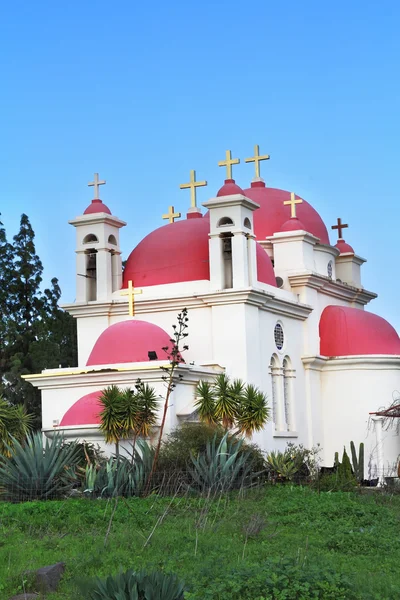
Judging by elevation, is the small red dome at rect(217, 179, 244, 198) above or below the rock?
above

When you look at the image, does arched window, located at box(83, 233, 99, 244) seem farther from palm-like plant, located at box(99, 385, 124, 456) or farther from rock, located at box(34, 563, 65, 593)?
rock, located at box(34, 563, 65, 593)

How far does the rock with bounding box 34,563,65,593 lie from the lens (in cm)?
1166

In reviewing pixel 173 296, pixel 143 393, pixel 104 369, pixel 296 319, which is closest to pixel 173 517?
pixel 143 393

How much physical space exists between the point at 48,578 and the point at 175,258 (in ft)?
55.6

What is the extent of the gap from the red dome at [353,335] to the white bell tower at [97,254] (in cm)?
656

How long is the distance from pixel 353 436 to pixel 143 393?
977 cm

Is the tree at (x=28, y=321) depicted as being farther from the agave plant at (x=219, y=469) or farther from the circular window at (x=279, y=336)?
the agave plant at (x=219, y=469)

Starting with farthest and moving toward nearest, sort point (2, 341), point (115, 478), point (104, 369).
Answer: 1. point (2, 341)
2. point (104, 369)
3. point (115, 478)

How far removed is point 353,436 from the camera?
29.8 m

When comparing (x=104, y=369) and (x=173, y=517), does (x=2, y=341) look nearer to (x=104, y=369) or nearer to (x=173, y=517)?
(x=104, y=369)

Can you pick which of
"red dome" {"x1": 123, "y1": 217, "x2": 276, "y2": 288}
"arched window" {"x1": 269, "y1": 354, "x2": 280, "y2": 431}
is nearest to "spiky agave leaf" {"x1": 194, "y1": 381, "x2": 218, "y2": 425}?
"arched window" {"x1": 269, "y1": 354, "x2": 280, "y2": 431}

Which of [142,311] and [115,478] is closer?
[115,478]

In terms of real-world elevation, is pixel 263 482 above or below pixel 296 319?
below

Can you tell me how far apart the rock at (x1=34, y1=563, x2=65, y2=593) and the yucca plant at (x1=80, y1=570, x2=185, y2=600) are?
5.37 feet
